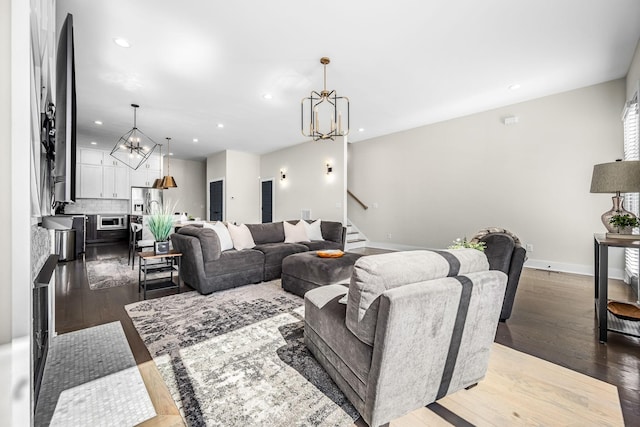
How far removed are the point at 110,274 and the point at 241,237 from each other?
222cm

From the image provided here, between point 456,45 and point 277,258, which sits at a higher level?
point 456,45

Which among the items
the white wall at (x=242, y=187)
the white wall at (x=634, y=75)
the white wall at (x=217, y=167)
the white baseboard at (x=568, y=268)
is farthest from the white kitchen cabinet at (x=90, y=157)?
the white wall at (x=634, y=75)

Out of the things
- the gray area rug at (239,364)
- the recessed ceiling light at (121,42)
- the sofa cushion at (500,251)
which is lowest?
the gray area rug at (239,364)

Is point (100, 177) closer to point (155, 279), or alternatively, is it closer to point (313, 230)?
point (155, 279)

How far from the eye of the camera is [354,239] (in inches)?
285

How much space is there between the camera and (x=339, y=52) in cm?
318

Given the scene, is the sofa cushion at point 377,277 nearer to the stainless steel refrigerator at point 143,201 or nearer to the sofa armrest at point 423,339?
the sofa armrest at point 423,339

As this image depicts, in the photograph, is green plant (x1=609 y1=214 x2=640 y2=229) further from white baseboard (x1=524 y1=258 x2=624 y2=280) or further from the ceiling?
white baseboard (x1=524 y1=258 x2=624 y2=280)

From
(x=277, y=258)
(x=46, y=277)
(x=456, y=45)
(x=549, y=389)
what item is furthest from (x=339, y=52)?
(x=549, y=389)

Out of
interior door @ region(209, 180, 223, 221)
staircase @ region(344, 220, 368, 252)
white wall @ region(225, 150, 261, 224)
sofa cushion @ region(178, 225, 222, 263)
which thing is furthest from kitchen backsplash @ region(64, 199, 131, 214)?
staircase @ region(344, 220, 368, 252)

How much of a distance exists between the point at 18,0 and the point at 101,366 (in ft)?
6.58

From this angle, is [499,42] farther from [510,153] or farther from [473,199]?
[473,199]

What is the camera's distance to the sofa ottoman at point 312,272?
10.1ft

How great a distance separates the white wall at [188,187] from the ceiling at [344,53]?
457cm
